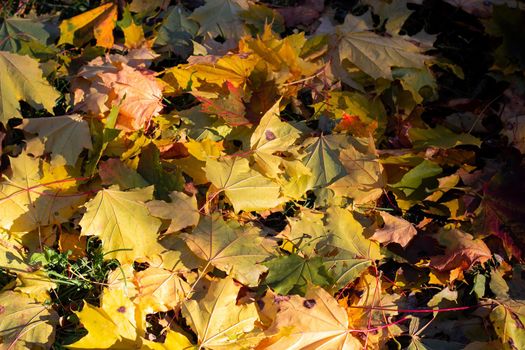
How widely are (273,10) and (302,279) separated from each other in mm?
1080

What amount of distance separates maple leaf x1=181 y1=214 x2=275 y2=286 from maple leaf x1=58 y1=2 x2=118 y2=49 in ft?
3.04

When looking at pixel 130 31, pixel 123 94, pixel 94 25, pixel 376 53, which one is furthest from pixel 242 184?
pixel 94 25

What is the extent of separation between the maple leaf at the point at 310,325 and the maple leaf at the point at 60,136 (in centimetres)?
81

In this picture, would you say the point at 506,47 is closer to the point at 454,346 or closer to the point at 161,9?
the point at 454,346

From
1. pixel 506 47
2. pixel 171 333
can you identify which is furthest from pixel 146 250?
pixel 506 47

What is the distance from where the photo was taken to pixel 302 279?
154 centimetres

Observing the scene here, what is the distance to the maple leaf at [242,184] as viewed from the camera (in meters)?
1.61

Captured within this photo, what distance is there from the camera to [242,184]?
1.63 m

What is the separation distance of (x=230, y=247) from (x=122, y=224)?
1.04 ft

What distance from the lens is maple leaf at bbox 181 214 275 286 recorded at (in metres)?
1.52

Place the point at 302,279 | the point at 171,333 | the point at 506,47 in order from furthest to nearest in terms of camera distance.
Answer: the point at 506,47 < the point at 302,279 < the point at 171,333

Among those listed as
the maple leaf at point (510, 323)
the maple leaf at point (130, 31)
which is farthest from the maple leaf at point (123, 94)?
the maple leaf at point (510, 323)

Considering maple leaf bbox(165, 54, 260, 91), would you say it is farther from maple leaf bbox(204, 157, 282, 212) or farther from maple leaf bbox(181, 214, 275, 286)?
maple leaf bbox(181, 214, 275, 286)

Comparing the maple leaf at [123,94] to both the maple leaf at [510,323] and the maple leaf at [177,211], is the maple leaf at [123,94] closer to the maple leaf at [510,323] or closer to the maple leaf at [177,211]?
the maple leaf at [177,211]
